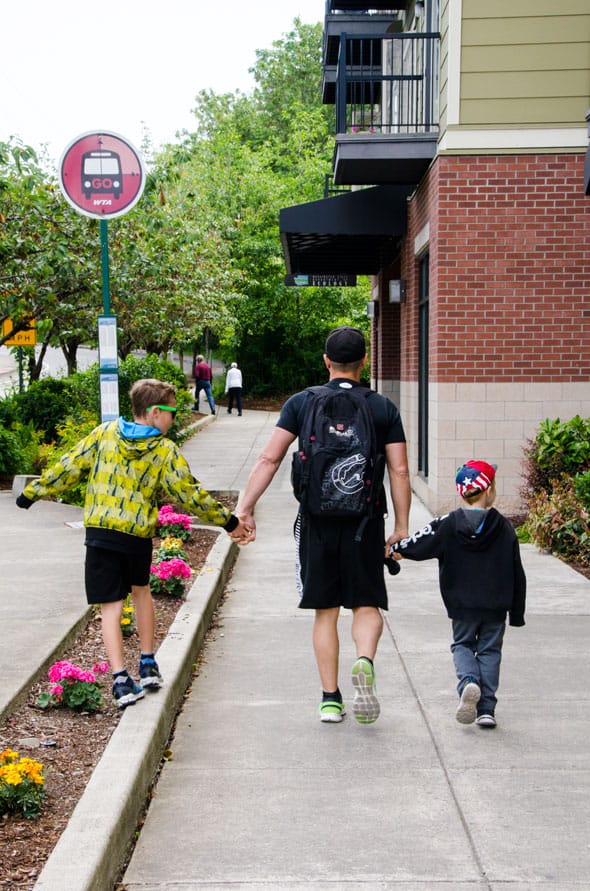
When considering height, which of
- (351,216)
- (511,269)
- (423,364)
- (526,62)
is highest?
(526,62)

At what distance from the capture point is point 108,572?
5078mm

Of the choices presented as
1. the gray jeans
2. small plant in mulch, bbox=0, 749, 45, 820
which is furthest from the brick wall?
→ small plant in mulch, bbox=0, 749, 45, 820

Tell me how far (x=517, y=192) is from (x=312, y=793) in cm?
829

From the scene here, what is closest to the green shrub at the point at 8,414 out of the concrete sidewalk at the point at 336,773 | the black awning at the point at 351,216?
the black awning at the point at 351,216

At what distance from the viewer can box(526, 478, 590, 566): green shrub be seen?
30.9ft

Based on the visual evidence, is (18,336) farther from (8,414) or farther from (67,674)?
(67,674)

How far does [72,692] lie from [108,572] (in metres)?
0.59

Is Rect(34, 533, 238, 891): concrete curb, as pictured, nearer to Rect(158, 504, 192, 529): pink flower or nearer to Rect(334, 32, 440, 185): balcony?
Rect(158, 504, 192, 529): pink flower

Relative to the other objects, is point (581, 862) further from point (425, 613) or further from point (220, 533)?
point (220, 533)

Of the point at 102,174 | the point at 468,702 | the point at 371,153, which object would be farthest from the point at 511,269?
the point at 468,702

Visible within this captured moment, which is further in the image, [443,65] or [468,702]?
[443,65]

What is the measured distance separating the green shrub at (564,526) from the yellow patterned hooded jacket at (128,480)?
5083 mm

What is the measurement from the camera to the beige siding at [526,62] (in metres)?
11.0

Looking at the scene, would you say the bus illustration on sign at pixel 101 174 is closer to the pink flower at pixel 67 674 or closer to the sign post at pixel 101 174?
the sign post at pixel 101 174
